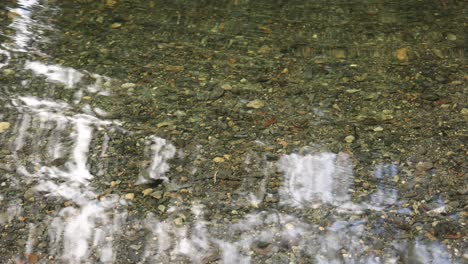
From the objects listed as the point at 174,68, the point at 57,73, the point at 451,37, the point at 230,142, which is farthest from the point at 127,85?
the point at 451,37

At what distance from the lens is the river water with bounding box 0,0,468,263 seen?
1.96m

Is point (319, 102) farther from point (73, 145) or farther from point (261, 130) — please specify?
point (73, 145)

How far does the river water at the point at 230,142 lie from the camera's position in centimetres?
196

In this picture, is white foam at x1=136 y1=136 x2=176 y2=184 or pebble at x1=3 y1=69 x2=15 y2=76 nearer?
white foam at x1=136 y1=136 x2=176 y2=184

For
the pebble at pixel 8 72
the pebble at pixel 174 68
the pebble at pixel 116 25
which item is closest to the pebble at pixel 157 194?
the pebble at pixel 174 68

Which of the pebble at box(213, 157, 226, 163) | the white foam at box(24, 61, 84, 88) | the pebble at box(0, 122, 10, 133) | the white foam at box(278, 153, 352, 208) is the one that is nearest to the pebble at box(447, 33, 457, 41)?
the white foam at box(278, 153, 352, 208)

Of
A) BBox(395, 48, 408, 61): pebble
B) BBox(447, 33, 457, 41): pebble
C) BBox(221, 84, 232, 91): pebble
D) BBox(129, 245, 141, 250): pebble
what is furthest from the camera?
BBox(447, 33, 457, 41): pebble

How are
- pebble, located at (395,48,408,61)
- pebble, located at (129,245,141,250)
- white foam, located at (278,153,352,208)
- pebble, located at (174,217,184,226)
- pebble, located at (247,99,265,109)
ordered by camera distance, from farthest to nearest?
pebble, located at (395,48,408,61) < pebble, located at (247,99,265,109) < white foam, located at (278,153,352,208) < pebble, located at (174,217,184,226) < pebble, located at (129,245,141,250)

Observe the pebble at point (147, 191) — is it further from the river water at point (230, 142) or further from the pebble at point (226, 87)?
the pebble at point (226, 87)

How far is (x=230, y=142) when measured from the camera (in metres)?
2.38

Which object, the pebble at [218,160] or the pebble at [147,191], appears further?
the pebble at [218,160]

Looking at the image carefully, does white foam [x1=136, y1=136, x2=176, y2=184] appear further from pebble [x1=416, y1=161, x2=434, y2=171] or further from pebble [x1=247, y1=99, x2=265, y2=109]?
pebble [x1=416, y1=161, x2=434, y2=171]

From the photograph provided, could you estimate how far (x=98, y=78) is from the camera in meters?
2.86

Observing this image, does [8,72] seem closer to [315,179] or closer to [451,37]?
[315,179]
